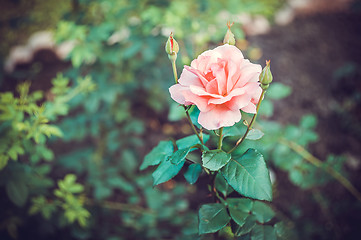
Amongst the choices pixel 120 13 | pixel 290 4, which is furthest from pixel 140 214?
pixel 290 4

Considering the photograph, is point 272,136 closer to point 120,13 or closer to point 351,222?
point 351,222

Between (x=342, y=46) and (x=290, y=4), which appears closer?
(x=342, y=46)

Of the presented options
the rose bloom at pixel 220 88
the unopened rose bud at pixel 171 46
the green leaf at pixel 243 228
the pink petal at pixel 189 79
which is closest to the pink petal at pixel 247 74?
the rose bloom at pixel 220 88

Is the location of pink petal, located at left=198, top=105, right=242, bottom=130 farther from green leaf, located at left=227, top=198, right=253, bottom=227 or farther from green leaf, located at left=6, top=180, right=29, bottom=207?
green leaf, located at left=6, top=180, right=29, bottom=207

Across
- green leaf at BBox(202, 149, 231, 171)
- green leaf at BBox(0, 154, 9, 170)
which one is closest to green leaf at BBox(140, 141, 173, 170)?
green leaf at BBox(202, 149, 231, 171)

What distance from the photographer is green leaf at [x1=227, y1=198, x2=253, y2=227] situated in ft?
2.51

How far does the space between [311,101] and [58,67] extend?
9.64 ft

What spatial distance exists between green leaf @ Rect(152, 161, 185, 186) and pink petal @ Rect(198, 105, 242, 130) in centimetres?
18

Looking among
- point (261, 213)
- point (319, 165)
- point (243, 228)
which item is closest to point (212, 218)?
point (243, 228)

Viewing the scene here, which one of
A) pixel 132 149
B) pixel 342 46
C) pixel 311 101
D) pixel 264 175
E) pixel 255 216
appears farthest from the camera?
pixel 342 46

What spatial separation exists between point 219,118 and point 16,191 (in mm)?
1059

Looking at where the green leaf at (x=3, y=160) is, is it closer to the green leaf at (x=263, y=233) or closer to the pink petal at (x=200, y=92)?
the pink petal at (x=200, y=92)

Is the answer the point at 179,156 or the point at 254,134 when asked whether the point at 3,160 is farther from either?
the point at 254,134

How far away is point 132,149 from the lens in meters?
2.02
